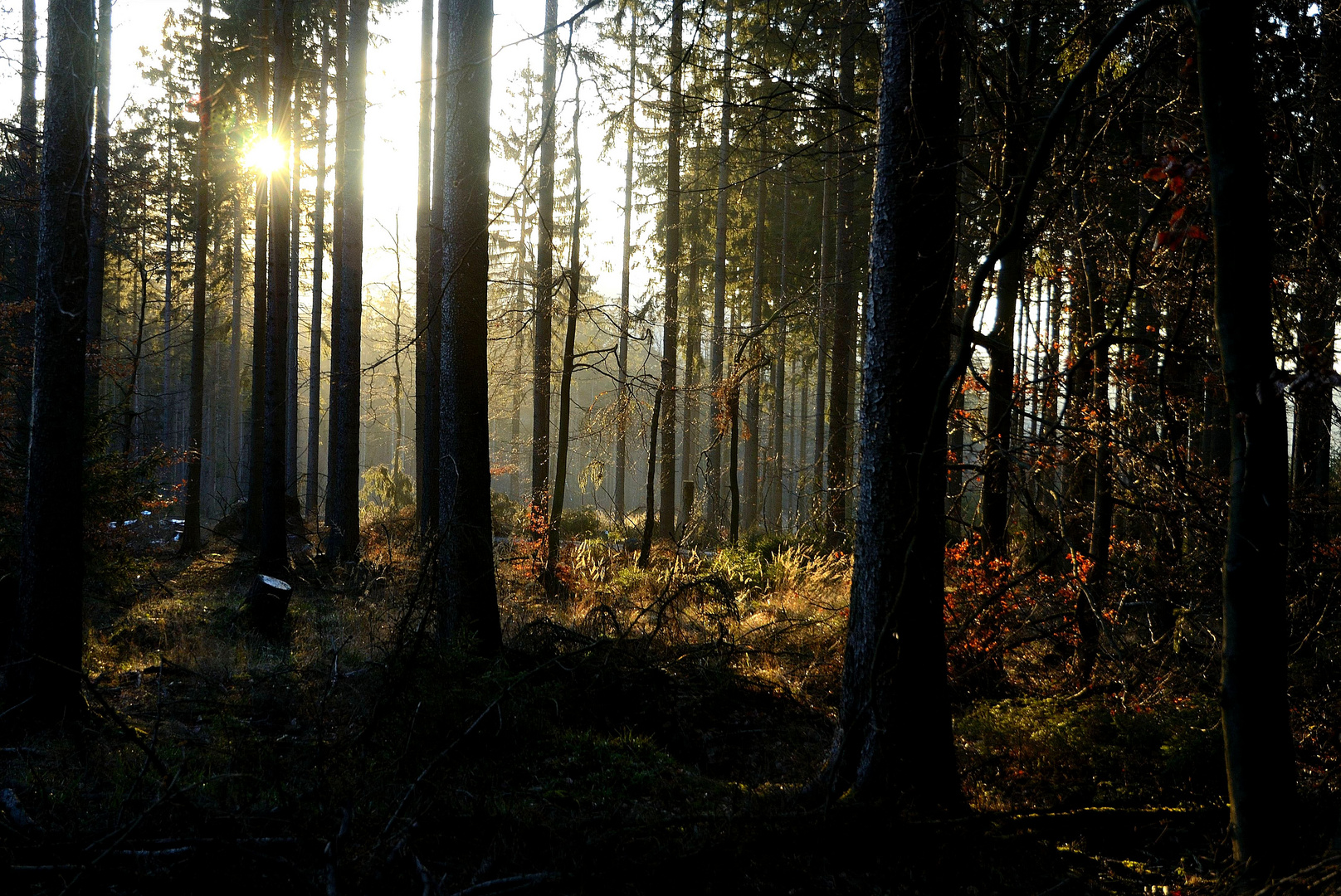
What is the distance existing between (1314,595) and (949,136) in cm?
340

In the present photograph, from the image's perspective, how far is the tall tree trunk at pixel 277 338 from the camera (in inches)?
421

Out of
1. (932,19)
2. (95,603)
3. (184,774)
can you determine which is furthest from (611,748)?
(95,603)

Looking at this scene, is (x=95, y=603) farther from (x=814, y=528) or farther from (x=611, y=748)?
(x=814, y=528)

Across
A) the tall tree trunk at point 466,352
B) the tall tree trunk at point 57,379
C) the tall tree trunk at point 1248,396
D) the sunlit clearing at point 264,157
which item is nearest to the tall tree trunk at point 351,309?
the sunlit clearing at point 264,157

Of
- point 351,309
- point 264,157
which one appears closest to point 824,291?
point 351,309

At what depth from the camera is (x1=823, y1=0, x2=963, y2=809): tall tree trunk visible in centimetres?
356

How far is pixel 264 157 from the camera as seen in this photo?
11953mm

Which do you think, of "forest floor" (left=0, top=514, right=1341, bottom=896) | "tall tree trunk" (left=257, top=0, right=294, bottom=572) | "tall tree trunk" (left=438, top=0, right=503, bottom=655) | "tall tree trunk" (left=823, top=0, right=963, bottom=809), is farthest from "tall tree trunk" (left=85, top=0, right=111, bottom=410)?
"tall tree trunk" (left=823, top=0, right=963, bottom=809)

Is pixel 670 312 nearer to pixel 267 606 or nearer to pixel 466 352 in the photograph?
pixel 466 352

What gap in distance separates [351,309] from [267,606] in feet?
21.7

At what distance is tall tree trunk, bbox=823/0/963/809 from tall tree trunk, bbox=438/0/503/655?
11.4 feet

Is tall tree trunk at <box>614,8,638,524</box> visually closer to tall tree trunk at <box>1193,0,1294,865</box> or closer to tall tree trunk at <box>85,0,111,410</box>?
tall tree trunk at <box>1193,0,1294,865</box>

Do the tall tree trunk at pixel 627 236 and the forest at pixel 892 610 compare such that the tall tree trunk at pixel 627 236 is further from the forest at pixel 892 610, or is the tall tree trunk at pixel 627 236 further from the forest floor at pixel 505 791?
the forest floor at pixel 505 791

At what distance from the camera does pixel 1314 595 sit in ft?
13.9
